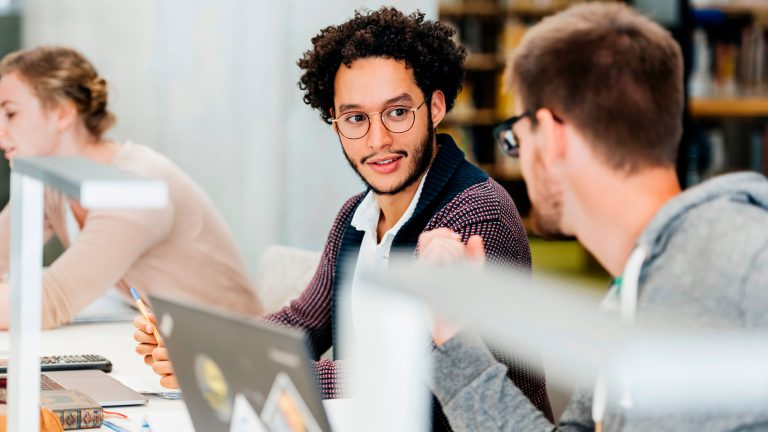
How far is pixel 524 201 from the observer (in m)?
6.82

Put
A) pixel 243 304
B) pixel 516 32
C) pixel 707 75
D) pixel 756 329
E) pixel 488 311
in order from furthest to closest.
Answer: pixel 516 32 < pixel 707 75 < pixel 243 304 < pixel 756 329 < pixel 488 311

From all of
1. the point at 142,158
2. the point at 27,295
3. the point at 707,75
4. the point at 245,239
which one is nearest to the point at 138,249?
the point at 142,158

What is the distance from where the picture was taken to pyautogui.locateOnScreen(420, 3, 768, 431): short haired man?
3.26 ft

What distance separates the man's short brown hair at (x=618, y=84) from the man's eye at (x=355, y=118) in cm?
88

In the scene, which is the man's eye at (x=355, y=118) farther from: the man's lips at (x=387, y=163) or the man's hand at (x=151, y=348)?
the man's hand at (x=151, y=348)

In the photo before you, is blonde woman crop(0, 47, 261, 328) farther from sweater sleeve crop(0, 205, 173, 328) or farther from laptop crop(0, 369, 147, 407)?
laptop crop(0, 369, 147, 407)

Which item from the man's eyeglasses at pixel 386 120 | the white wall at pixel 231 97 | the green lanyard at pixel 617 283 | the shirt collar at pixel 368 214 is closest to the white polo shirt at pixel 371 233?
the shirt collar at pixel 368 214

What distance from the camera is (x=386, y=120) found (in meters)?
2.00

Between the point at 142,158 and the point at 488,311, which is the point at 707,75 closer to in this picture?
the point at 142,158

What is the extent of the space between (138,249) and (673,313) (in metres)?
1.74

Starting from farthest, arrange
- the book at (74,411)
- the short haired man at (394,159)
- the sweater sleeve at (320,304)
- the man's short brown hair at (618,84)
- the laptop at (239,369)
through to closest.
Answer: the sweater sleeve at (320,304) → the short haired man at (394,159) → the book at (74,411) → the man's short brown hair at (618,84) → the laptop at (239,369)

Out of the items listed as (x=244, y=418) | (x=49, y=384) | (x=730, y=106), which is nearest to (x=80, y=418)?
(x=49, y=384)

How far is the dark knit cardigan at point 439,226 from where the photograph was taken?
5.93 feet

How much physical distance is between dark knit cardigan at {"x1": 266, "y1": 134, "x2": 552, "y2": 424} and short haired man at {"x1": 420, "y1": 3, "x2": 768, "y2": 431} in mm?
533
